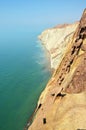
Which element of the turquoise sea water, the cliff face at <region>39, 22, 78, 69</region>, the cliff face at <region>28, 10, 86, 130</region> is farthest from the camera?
the cliff face at <region>39, 22, 78, 69</region>

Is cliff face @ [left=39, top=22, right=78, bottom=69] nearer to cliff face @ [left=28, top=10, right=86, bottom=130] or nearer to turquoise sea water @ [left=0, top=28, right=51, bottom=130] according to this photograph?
turquoise sea water @ [left=0, top=28, right=51, bottom=130]

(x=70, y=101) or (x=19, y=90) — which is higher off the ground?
(x=70, y=101)

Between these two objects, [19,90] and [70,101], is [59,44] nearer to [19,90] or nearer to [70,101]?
[19,90]

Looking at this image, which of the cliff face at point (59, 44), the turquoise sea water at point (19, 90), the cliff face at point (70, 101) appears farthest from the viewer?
the cliff face at point (59, 44)

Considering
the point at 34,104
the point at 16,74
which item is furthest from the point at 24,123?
the point at 16,74

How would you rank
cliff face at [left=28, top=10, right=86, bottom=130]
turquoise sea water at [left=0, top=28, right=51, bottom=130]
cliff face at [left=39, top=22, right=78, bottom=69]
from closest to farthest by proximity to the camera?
cliff face at [left=28, top=10, right=86, bottom=130], turquoise sea water at [left=0, top=28, right=51, bottom=130], cliff face at [left=39, top=22, right=78, bottom=69]

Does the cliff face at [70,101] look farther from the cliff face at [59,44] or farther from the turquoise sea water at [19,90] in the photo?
the cliff face at [59,44]

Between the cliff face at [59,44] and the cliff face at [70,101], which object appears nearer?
the cliff face at [70,101]

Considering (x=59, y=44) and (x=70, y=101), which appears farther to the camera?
(x=59, y=44)

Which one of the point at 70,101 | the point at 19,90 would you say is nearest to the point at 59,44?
the point at 19,90

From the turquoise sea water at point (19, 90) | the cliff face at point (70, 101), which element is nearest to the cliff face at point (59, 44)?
the turquoise sea water at point (19, 90)

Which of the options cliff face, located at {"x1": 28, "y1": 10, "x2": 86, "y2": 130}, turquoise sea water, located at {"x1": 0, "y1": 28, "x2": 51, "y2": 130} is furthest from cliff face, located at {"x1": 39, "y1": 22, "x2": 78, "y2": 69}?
cliff face, located at {"x1": 28, "y1": 10, "x2": 86, "y2": 130}
